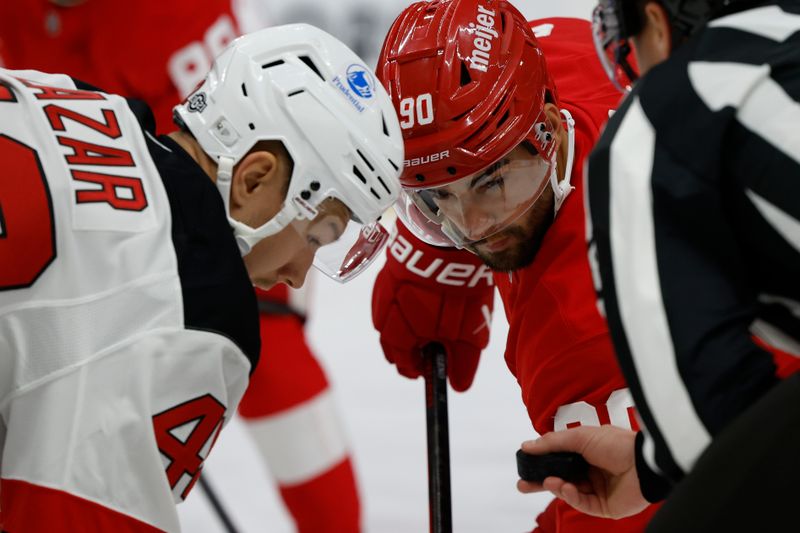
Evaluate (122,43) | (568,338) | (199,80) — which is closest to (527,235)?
(568,338)

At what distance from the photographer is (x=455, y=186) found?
1.88 m

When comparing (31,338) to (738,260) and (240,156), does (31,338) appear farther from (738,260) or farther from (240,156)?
(738,260)

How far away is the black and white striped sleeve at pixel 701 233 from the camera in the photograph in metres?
1.09

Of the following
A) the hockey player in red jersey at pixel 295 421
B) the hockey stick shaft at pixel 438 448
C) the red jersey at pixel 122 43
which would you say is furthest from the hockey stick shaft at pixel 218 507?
the red jersey at pixel 122 43

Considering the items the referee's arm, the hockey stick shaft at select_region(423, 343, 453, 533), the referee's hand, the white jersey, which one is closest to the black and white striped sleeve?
the referee's arm

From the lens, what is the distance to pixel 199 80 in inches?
117

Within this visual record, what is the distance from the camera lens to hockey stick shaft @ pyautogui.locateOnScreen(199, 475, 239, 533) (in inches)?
108

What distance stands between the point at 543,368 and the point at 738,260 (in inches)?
30.7

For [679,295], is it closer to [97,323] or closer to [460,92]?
[97,323]

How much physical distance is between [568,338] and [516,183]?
0.26 m

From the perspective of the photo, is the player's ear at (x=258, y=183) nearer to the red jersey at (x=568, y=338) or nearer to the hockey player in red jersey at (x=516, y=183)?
the hockey player in red jersey at (x=516, y=183)

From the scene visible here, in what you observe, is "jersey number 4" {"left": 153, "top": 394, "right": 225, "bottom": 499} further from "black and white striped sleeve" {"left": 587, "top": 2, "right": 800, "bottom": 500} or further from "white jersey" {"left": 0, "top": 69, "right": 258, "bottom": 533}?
"black and white striped sleeve" {"left": 587, "top": 2, "right": 800, "bottom": 500}

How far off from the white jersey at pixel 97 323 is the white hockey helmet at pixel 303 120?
18 centimetres

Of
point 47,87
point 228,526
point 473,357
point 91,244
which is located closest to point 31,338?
point 91,244
